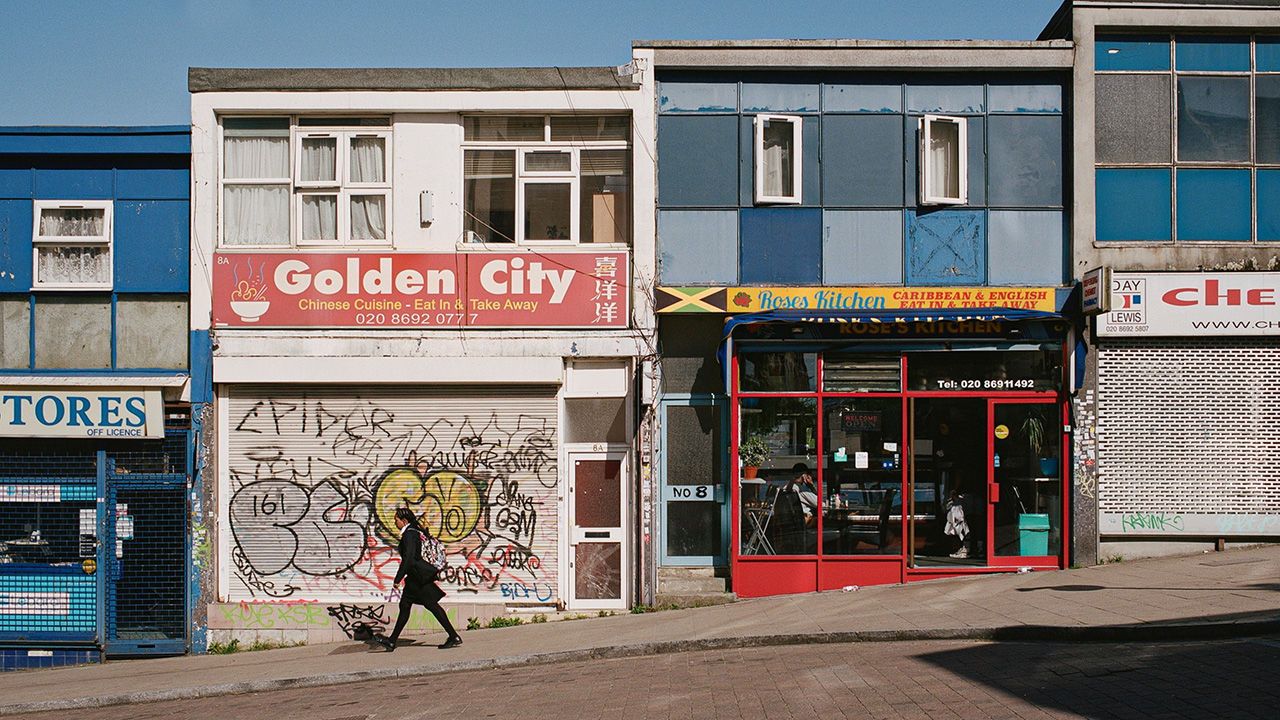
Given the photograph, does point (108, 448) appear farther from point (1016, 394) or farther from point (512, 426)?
point (1016, 394)

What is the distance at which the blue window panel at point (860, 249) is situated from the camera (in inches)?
579

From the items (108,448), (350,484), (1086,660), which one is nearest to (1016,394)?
(1086,660)

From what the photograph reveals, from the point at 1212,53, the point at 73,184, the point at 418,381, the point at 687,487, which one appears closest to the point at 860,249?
the point at 687,487

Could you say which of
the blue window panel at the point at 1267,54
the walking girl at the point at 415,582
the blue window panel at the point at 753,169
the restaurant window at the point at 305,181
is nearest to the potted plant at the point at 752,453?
the blue window panel at the point at 753,169

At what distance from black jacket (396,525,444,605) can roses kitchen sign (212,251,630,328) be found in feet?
10.3

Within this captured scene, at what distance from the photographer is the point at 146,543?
14.5 meters

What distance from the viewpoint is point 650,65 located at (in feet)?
48.2

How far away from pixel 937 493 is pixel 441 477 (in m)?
6.59

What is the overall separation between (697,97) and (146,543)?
9.37m

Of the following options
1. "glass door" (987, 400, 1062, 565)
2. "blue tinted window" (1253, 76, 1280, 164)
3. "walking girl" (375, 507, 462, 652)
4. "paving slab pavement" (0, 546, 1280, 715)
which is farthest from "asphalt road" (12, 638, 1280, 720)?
"blue tinted window" (1253, 76, 1280, 164)

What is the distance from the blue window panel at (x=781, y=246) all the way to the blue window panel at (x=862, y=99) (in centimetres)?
145

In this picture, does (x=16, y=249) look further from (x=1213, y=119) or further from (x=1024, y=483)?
(x=1213, y=119)

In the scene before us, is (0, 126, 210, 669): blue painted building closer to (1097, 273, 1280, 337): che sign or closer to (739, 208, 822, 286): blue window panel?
(739, 208, 822, 286): blue window panel

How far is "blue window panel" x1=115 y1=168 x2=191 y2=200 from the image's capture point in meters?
14.7
